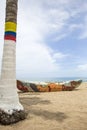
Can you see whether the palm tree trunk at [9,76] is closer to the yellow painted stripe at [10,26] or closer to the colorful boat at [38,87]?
the yellow painted stripe at [10,26]

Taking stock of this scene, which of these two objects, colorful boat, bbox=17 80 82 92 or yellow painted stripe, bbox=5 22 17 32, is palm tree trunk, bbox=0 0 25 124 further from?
colorful boat, bbox=17 80 82 92

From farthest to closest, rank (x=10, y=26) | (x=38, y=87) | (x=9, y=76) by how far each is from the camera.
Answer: (x=38, y=87)
(x=10, y=26)
(x=9, y=76)

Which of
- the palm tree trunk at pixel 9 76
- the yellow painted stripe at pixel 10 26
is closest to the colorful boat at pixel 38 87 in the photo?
the palm tree trunk at pixel 9 76

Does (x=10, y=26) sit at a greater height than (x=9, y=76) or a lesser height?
greater

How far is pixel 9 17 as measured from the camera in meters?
8.55

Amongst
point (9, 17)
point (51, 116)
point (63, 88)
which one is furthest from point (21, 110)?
point (63, 88)

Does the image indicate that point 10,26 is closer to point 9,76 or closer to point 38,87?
point 9,76

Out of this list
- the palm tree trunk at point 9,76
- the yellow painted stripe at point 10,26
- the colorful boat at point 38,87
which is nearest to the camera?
the palm tree trunk at point 9,76

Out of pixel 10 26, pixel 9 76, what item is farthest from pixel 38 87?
pixel 10 26

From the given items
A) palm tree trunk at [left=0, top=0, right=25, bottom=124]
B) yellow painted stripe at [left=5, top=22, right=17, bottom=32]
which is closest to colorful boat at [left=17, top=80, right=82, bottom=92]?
palm tree trunk at [left=0, top=0, right=25, bottom=124]

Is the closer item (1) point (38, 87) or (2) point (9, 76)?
(2) point (9, 76)

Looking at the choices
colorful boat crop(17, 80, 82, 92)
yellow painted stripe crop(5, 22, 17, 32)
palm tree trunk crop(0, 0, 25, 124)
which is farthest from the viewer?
colorful boat crop(17, 80, 82, 92)

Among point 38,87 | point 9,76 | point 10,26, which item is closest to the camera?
point 9,76

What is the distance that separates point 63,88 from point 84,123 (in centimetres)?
1353
